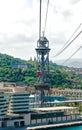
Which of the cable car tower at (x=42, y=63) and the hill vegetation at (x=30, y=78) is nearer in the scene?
the cable car tower at (x=42, y=63)

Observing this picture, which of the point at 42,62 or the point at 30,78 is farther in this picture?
the point at 30,78

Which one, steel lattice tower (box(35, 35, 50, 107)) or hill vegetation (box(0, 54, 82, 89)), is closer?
steel lattice tower (box(35, 35, 50, 107))

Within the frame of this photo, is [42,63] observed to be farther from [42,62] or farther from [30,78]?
[30,78]

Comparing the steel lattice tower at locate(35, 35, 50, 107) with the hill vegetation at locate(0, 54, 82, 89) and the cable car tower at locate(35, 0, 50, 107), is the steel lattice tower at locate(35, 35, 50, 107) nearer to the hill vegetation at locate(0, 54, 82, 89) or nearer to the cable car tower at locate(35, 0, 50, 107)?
the cable car tower at locate(35, 0, 50, 107)

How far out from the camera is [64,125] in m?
46.9

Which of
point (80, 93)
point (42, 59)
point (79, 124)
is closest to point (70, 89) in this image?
point (80, 93)

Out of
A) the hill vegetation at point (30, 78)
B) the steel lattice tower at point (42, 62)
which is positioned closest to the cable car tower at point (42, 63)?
the steel lattice tower at point (42, 62)

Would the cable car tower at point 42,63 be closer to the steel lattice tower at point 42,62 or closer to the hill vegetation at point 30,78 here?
the steel lattice tower at point 42,62

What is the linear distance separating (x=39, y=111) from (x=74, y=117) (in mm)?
4078

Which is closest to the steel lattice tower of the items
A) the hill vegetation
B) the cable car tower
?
the cable car tower

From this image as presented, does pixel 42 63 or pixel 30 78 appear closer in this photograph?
pixel 42 63

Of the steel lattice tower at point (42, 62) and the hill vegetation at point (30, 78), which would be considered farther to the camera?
the hill vegetation at point (30, 78)

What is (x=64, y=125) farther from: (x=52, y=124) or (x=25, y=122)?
(x=25, y=122)

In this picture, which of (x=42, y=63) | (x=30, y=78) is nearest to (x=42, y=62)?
(x=42, y=63)
